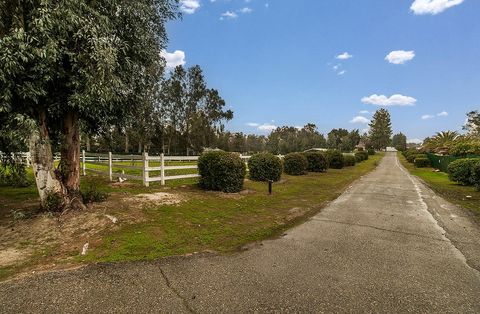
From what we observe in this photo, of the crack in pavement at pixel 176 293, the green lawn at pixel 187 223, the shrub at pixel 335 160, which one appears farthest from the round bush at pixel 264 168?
the shrub at pixel 335 160

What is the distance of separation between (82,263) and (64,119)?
427 centimetres

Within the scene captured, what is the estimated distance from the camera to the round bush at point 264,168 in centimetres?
1584

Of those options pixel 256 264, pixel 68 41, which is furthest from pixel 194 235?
pixel 68 41

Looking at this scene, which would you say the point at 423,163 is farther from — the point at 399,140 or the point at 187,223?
the point at 399,140

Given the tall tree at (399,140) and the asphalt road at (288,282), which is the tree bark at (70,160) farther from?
the tall tree at (399,140)

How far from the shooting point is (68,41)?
250 inches

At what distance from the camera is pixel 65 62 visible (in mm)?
6652

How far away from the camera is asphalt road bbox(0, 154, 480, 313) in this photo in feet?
11.5

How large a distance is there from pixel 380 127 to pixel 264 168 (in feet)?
312

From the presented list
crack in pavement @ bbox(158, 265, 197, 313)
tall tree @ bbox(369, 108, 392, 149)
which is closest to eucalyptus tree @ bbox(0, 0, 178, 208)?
crack in pavement @ bbox(158, 265, 197, 313)

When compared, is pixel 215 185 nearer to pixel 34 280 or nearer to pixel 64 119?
pixel 64 119

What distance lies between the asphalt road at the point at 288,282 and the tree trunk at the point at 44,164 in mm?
3258

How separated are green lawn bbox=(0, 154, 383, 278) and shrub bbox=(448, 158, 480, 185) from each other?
365 inches

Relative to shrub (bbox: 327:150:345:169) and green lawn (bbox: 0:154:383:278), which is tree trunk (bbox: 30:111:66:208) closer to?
green lawn (bbox: 0:154:383:278)
